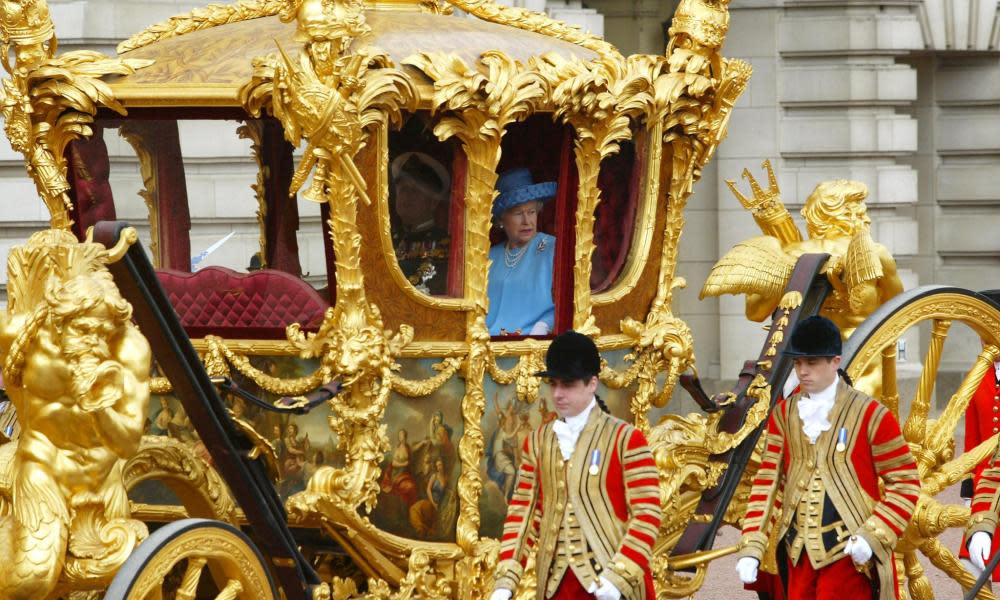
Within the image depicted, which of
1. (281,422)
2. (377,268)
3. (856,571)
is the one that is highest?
(377,268)

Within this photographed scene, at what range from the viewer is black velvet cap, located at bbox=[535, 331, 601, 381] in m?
7.07

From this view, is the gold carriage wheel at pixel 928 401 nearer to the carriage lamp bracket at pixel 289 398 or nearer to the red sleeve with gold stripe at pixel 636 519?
the red sleeve with gold stripe at pixel 636 519

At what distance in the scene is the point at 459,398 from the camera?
791 cm

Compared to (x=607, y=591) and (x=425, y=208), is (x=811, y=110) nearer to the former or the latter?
(x=425, y=208)

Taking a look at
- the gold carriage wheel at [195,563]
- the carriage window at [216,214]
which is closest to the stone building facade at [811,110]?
the carriage window at [216,214]

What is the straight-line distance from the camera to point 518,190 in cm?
821

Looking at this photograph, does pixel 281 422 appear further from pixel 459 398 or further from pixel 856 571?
pixel 856 571

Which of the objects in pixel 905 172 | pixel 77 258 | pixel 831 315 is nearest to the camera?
pixel 77 258

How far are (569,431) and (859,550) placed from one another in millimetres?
1195

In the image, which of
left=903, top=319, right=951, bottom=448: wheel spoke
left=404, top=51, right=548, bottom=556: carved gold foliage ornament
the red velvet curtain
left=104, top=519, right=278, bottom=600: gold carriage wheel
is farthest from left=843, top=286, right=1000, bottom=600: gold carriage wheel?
left=104, top=519, right=278, bottom=600: gold carriage wheel

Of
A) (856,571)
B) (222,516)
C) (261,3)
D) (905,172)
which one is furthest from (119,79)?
(905,172)

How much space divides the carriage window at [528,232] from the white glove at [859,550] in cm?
132

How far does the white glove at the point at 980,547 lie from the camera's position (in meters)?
8.18

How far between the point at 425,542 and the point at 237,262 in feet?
4.26
